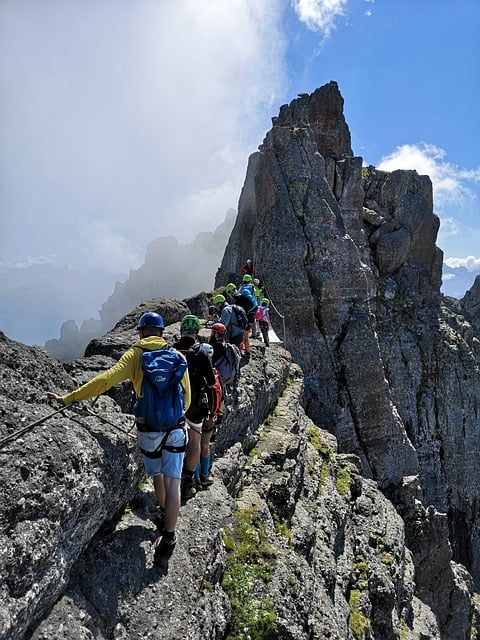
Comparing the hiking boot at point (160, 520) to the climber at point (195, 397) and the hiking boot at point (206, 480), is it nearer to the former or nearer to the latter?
the climber at point (195, 397)

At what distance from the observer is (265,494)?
1245 centimetres

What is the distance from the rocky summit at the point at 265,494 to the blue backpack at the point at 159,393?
3.18ft

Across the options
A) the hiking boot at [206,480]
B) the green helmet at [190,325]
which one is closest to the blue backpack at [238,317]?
the green helmet at [190,325]

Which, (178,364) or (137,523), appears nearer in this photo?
(178,364)

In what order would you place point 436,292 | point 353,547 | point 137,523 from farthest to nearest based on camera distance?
point 436,292 < point 353,547 < point 137,523

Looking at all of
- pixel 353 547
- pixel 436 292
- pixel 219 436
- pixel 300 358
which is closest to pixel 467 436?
pixel 436 292

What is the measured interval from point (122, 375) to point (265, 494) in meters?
7.05

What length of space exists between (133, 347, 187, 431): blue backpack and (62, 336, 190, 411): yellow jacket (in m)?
0.14

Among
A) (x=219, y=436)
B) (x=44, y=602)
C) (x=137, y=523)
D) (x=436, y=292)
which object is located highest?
(x=436, y=292)

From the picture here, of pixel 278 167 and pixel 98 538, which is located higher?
pixel 278 167

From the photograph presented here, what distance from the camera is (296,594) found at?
9.30 meters

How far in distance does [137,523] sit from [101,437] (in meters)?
1.90

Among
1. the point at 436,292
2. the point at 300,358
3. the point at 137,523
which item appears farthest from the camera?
the point at 436,292

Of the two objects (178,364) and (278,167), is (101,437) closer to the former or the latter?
(178,364)
